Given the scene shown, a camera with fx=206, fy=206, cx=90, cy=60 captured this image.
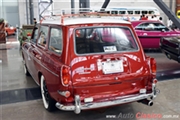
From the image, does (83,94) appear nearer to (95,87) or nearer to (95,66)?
(95,87)

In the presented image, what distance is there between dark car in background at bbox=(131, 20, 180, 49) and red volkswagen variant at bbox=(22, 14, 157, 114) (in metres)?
6.03

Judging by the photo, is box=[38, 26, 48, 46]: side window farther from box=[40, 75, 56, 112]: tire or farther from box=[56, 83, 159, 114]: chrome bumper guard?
box=[56, 83, 159, 114]: chrome bumper guard

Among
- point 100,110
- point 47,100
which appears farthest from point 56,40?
point 100,110

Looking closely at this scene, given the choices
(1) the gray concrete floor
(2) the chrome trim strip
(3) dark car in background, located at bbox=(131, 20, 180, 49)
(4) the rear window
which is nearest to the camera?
(2) the chrome trim strip

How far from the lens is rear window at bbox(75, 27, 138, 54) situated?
9.84 ft

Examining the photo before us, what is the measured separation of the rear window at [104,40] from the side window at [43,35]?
3.00 feet

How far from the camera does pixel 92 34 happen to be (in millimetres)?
3123

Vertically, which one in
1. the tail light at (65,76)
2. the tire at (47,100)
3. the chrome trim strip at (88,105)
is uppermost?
the tail light at (65,76)

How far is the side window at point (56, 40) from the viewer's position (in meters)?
3.08

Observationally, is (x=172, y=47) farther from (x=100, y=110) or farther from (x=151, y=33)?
(x=100, y=110)

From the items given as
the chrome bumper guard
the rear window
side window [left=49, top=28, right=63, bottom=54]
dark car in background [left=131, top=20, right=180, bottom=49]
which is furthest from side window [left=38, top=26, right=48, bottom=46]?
dark car in background [left=131, top=20, right=180, bottom=49]

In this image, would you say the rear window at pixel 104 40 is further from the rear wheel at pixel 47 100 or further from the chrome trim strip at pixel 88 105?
the rear wheel at pixel 47 100

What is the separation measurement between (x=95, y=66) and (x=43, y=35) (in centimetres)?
146

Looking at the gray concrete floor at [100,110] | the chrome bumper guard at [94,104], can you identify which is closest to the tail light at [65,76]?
the chrome bumper guard at [94,104]
